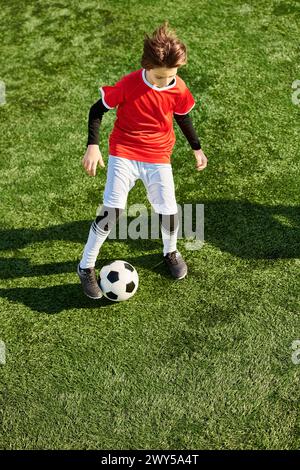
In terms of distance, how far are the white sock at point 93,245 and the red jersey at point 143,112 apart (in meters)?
0.63

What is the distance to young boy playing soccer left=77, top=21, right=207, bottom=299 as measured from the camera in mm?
4832

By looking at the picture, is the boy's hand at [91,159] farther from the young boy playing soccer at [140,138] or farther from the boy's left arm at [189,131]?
the boy's left arm at [189,131]

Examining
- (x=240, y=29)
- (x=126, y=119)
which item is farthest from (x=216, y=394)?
(x=240, y=29)

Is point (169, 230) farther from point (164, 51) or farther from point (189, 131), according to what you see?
point (164, 51)

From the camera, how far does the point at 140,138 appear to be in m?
4.98

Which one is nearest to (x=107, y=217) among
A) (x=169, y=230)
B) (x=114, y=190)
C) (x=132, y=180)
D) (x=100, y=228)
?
(x=100, y=228)

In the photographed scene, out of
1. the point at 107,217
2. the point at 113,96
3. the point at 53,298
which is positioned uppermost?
the point at 113,96

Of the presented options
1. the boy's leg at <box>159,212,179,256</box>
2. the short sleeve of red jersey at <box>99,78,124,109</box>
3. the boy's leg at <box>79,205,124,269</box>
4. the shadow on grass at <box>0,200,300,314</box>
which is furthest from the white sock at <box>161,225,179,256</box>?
the short sleeve of red jersey at <box>99,78,124,109</box>

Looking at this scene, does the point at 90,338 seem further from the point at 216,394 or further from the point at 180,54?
the point at 180,54

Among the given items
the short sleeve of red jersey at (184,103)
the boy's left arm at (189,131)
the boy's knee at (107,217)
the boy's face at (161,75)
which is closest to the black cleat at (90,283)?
the boy's knee at (107,217)

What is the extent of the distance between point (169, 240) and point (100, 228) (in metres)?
0.70

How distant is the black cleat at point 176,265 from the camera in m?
5.57

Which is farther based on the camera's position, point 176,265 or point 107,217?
point 176,265

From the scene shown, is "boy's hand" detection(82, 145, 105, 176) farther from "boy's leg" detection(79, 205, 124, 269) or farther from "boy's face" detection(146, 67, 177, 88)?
"boy's face" detection(146, 67, 177, 88)
